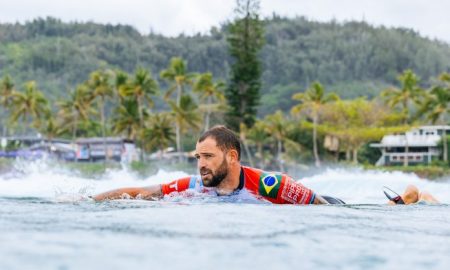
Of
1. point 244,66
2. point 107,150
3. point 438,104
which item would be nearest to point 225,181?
point 244,66

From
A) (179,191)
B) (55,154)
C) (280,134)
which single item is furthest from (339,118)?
(179,191)

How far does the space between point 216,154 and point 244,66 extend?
4588cm

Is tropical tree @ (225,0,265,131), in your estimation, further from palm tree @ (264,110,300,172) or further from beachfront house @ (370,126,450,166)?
beachfront house @ (370,126,450,166)

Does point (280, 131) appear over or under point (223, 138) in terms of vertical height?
under

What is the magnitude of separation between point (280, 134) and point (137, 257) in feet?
220

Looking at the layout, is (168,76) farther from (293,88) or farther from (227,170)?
(293,88)

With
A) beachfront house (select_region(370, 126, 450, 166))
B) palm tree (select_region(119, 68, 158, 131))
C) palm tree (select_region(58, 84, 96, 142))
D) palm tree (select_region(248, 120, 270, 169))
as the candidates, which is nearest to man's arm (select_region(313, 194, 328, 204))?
palm tree (select_region(119, 68, 158, 131))

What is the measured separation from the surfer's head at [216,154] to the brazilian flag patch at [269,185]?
17.4 inches

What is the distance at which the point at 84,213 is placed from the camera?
491 cm

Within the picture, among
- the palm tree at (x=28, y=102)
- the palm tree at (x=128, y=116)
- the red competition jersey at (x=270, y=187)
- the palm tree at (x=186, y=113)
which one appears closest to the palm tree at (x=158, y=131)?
the palm tree at (x=128, y=116)

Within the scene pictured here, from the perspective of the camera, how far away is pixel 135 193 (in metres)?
6.96

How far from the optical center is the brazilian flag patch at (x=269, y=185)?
686 cm

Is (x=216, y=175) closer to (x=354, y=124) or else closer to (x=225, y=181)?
(x=225, y=181)

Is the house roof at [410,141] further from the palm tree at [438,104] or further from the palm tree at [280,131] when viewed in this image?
the palm tree at [280,131]
